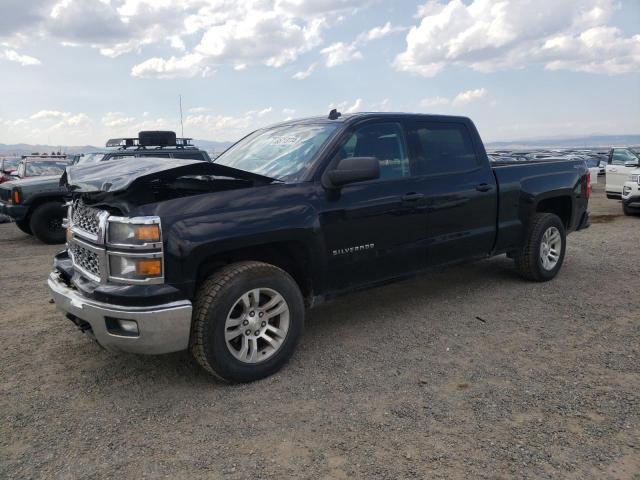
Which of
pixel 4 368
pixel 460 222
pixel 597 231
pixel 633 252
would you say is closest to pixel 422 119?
pixel 460 222

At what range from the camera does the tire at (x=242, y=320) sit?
3258 millimetres

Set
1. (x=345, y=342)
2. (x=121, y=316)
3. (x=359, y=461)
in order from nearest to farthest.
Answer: (x=359, y=461), (x=121, y=316), (x=345, y=342)

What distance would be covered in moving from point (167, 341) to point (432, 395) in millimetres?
1702

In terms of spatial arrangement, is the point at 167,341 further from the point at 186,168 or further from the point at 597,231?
the point at 597,231

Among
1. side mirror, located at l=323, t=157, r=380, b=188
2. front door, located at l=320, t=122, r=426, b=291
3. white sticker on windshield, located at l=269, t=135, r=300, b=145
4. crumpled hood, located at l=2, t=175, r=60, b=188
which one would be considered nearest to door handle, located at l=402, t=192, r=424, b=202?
front door, located at l=320, t=122, r=426, b=291

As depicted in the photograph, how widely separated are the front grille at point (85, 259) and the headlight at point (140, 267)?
0.87 ft

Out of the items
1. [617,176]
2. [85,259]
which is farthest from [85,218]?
[617,176]

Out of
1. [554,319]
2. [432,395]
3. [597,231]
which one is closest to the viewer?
[432,395]

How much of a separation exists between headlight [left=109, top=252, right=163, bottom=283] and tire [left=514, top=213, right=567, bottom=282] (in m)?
4.11

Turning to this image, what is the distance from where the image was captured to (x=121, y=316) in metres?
3.06

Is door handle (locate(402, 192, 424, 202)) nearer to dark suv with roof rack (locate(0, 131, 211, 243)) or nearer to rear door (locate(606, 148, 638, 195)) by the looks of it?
dark suv with roof rack (locate(0, 131, 211, 243))

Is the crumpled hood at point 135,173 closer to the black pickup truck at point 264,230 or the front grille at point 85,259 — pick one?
the black pickup truck at point 264,230

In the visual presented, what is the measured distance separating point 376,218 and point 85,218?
7.06 ft

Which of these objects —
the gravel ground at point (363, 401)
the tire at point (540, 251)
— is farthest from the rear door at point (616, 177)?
the gravel ground at point (363, 401)
